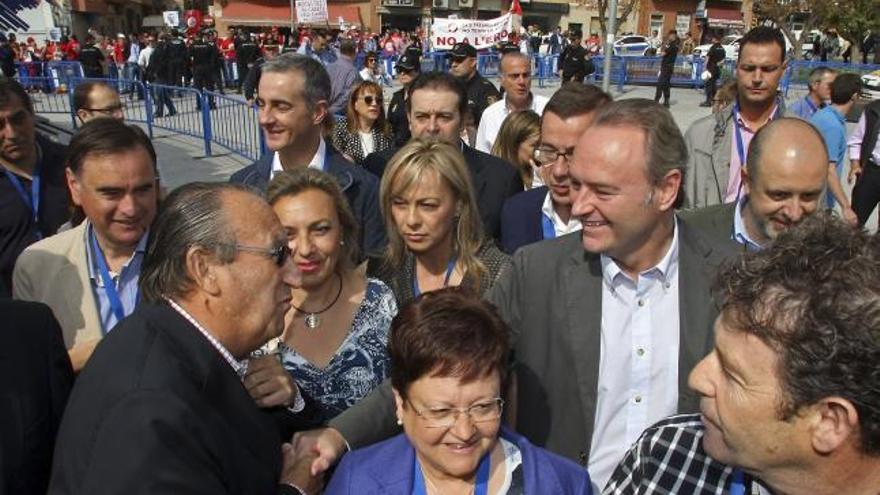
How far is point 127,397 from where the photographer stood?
1525 millimetres

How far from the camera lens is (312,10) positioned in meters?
19.2

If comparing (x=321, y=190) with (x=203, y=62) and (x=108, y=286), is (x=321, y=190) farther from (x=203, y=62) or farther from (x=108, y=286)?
(x=203, y=62)

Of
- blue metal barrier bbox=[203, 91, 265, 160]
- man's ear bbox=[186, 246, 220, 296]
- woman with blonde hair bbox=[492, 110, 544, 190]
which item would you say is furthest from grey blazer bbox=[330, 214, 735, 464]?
blue metal barrier bbox=[203, 91, 265, 160]

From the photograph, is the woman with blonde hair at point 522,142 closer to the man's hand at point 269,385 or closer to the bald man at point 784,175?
the bald man at point 784,175

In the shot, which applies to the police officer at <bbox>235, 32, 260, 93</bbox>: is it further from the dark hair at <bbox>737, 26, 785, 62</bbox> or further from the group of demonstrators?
the dark hair at <bbox>737, 26, 785, 62</bbox>

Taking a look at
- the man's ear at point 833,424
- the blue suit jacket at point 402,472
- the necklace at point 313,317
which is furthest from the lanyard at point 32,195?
the man's ear at point 833,424

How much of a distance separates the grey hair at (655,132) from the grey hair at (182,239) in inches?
53.1

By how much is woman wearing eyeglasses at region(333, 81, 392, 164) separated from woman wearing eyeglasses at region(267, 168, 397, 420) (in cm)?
339

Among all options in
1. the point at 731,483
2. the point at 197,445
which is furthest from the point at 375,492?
the point at 731,483

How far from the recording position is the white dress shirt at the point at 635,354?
243 centimetres

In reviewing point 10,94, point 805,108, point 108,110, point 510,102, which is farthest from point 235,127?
point 805,108

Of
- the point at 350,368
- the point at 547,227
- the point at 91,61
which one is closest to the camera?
the point at 350,368

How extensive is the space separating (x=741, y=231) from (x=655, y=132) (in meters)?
1.22

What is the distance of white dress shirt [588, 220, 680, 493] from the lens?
2.43 m
